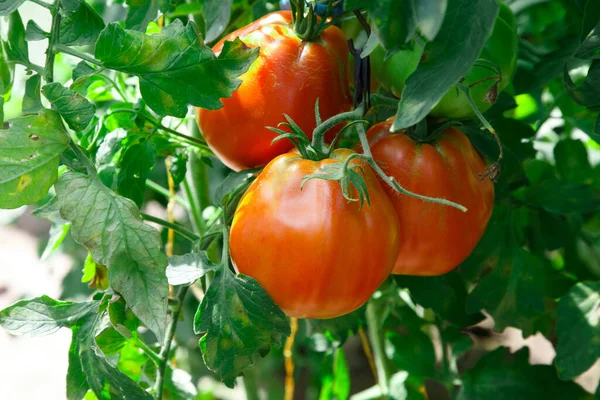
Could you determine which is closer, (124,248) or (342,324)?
(124,248)

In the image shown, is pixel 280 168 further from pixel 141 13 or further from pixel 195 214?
pixel 195 214

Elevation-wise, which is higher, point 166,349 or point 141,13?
point 141,13

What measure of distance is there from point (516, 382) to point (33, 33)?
691 millimetres

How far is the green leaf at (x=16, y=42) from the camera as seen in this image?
50cm

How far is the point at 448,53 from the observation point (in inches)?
15.7

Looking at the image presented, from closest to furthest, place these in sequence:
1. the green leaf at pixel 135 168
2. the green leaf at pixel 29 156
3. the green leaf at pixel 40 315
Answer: the green leaf at pixel 29 156, the green leaf at pixel 40 315, the green leaf at pixel 135 168

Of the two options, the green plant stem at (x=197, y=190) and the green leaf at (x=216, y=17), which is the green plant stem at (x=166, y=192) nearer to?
the green plant stem at (x=197, y=190)

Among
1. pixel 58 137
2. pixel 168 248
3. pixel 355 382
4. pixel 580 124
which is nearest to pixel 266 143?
pixel 58 137

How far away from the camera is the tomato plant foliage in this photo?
1.52 ft

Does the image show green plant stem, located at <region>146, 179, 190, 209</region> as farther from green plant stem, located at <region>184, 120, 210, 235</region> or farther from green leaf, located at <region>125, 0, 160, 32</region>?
green leaf, located at <region>125, 0, 160, 32</region>

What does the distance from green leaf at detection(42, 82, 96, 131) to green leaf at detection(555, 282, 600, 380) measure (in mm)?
537

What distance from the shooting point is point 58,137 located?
18.1 inches

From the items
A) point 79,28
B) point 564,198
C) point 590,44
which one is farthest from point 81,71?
point 564,198

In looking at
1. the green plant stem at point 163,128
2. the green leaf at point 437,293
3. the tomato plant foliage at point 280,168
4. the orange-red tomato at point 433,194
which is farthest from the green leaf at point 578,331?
the green plant stem at point 163,128
